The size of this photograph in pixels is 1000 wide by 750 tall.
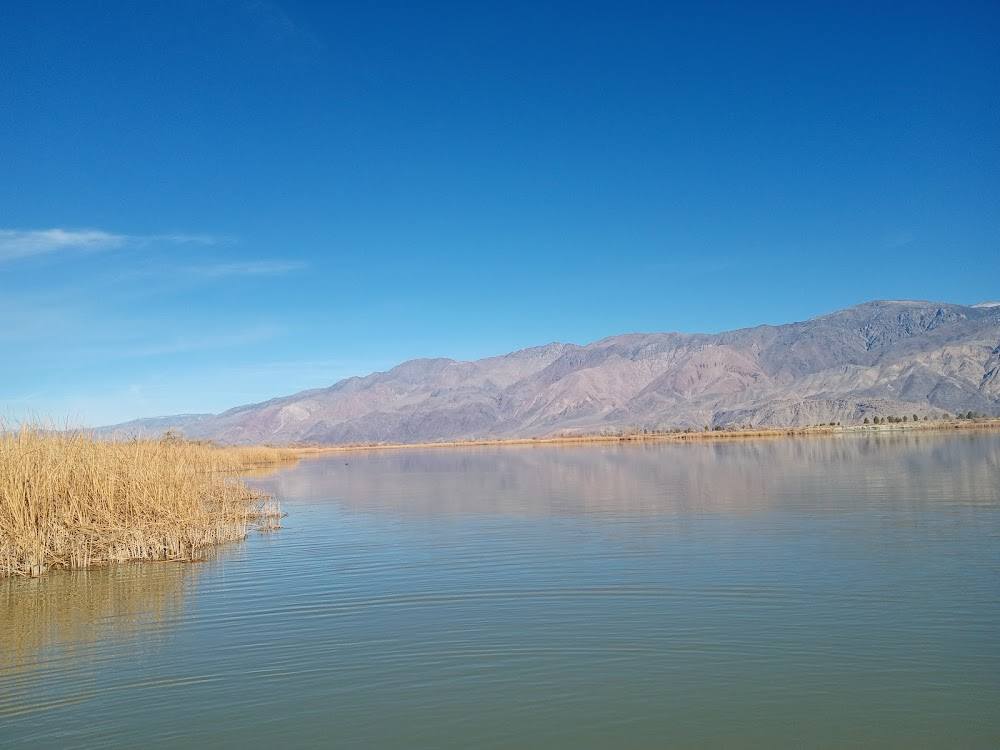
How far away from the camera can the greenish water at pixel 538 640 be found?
6805 millimetres

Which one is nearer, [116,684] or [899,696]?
[899,696]

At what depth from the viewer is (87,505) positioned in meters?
15.0

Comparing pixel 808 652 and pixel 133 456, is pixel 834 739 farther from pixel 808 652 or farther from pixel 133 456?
pixel 133 456

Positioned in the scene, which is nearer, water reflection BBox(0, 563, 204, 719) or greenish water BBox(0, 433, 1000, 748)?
greenish water BBox(0, 433, 1000, 748)

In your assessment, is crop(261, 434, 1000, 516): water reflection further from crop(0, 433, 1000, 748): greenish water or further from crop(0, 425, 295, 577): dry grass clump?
crop(0, 425, 295, 577): dry grass clump

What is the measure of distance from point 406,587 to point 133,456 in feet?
25.7

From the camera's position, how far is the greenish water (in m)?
6.80

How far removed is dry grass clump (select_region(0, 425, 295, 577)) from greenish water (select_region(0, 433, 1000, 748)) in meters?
0.66

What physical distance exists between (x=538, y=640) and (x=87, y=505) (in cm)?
999

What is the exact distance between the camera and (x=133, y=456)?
16.9 metres

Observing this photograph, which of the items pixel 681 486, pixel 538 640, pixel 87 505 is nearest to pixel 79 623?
pixel 87 505

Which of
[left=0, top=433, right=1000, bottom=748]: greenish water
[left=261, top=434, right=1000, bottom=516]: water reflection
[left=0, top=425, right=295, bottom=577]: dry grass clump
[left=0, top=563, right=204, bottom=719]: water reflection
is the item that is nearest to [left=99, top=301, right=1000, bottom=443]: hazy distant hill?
[left=261, top=434, right=1000, bottom=516]: water reflection

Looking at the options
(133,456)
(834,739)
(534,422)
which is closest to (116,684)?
(834,739)

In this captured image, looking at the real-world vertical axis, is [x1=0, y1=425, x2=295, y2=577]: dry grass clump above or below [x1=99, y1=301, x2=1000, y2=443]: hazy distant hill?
below
